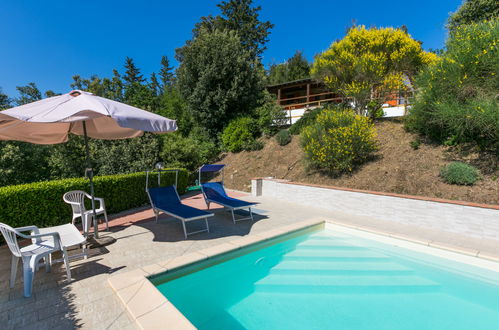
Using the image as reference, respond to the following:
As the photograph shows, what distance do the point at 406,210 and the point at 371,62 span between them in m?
7.66

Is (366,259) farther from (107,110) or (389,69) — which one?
(389,69)

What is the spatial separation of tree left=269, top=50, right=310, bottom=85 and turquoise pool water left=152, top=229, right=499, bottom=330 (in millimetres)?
27773

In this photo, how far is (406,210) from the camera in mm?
6004

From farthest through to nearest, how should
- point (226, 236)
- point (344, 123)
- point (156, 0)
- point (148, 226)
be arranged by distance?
point (156, 0)
point (344, 123)
point (148, 226)
point (226, 236)

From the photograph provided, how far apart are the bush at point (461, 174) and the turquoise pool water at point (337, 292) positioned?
2947 millimetres

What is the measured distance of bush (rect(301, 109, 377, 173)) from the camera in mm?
8188

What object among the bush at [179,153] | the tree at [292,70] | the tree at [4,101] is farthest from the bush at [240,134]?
the tree at [292,70]

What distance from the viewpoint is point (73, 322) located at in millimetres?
2527

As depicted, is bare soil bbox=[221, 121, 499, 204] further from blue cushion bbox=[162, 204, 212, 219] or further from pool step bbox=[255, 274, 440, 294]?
blue cushion bbox=[162, 204, 212, 219]

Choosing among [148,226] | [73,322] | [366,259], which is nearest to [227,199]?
[148,226]

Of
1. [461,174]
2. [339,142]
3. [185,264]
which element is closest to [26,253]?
[185,264]

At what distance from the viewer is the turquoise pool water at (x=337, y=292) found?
3.15 m

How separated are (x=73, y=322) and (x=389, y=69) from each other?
14.5m

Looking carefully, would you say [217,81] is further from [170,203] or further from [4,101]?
[4,101]
